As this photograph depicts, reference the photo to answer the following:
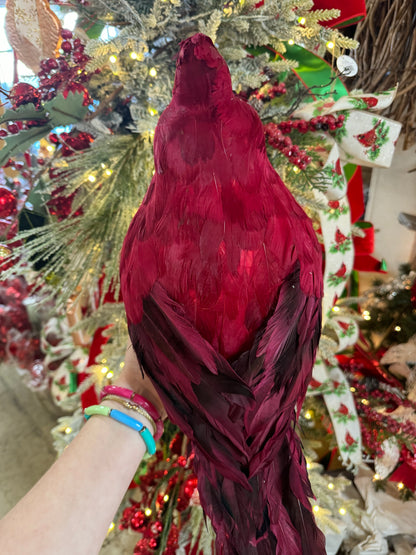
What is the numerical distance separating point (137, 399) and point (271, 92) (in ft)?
1.54

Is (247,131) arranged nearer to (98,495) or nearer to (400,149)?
(98,495)

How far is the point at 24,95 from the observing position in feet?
1.47

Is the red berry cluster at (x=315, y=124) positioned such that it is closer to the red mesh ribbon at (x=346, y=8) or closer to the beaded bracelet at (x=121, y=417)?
the red mesh ribbon at (x=346, y=8)

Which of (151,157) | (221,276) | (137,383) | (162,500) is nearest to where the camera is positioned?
(221,276)

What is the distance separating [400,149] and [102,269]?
696mm

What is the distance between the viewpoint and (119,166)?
19.8 inches

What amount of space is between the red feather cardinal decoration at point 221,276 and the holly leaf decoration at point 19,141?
0.26 metres

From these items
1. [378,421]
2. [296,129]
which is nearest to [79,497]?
[296,129]

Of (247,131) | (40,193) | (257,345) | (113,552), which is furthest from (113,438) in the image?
(113,552)

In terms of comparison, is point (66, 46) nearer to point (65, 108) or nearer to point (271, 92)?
point (65, 108)

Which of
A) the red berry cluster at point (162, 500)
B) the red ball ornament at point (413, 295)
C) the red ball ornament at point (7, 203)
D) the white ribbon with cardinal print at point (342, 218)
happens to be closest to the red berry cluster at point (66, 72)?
the red ball ornament at point (7, 203)

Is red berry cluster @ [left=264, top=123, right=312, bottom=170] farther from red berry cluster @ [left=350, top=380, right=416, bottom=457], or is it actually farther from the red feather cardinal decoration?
red berry cluster @ [left=350, top=380, right=416, bottom=457]

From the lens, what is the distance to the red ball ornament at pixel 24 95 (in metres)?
0.45

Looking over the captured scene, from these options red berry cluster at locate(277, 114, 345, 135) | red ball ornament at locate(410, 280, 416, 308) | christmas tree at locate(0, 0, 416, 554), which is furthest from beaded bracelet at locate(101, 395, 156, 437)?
red ball ornament at locate(410, 280, 416, 308)
